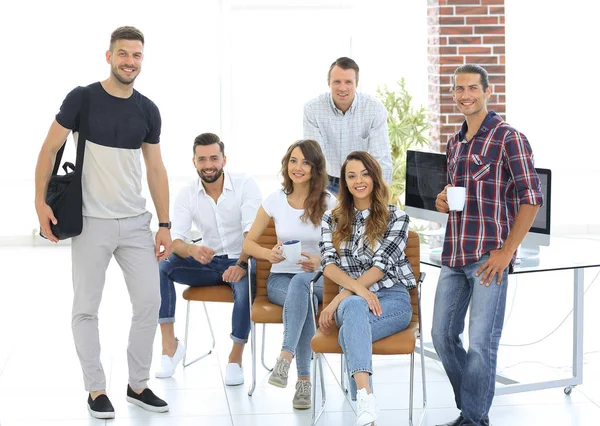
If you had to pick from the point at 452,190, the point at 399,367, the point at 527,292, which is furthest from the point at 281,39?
the point at 452,190

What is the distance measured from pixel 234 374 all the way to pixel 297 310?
2.15ft

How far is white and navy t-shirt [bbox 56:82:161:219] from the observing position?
12.9 feet

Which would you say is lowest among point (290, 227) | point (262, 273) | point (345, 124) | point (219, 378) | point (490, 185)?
point (219, 378)

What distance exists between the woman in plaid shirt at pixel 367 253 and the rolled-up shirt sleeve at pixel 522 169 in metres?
0.66

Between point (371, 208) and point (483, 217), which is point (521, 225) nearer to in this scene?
point (483, 217)

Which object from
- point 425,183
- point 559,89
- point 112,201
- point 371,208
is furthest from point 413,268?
point 559,89

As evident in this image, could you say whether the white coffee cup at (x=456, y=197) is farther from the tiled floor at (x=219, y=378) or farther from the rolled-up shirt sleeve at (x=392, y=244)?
the tiled floor at (x=219, y=378)

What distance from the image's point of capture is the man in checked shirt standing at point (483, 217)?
3465 millimetres

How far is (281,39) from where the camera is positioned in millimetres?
8555

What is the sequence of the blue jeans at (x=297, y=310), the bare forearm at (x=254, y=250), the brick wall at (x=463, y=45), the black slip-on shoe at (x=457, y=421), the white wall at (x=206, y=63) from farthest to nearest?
the white wall at (x=206, y=63), the brick wall at (x=463, y=45), the bare forearm at (x=254, y=250), the blue jeans at (x=297, y=310), the black slip-on shoe at (x=457, y=421)

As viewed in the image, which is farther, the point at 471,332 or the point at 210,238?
the point at 210,238

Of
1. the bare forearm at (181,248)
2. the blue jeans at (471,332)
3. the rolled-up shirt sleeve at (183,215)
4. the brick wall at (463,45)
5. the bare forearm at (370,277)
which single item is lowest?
the blue jeans at (471,332)

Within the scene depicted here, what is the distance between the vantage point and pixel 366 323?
370 centimetres

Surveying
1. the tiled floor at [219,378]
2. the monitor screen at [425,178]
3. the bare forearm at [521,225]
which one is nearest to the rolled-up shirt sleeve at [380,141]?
the monitor screen at [425,178]
